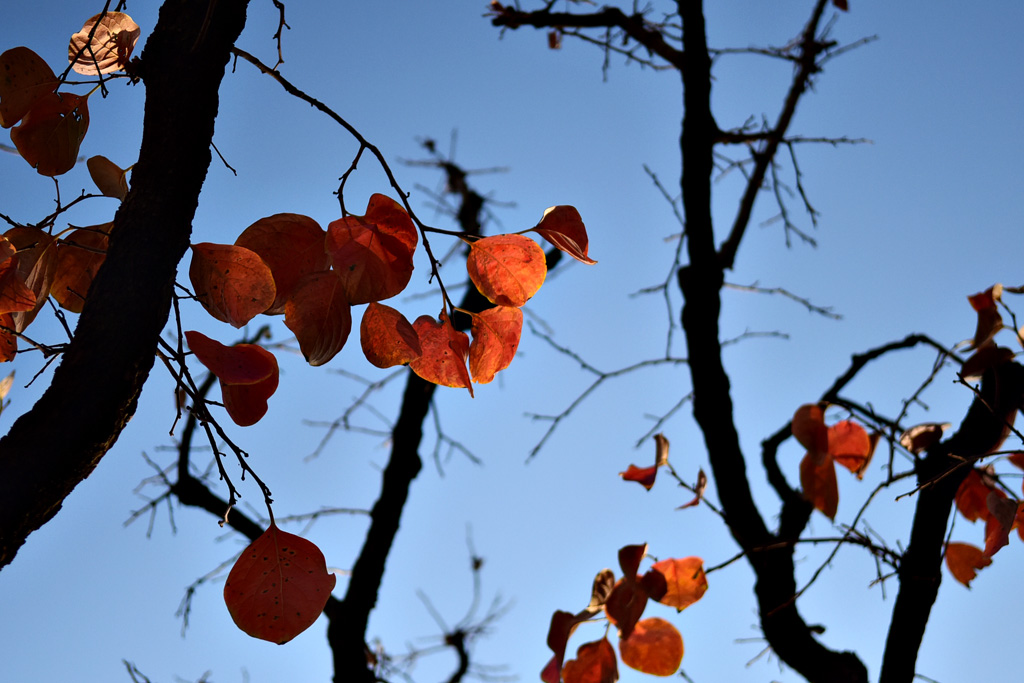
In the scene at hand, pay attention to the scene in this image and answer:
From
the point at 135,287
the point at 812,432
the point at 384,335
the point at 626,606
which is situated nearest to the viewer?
the point at 135,287

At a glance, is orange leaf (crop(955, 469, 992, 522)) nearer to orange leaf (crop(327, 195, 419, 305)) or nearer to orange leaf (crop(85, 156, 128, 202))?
orange leaf (crop(327, 195, 419, 305))

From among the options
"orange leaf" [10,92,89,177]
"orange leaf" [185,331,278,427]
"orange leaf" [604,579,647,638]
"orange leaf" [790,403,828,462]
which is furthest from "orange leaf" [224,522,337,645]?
"orange leaf" [790,403,828,462]

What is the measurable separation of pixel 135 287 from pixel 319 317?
11cm

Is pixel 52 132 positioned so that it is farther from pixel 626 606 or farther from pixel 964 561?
pixel 964 561

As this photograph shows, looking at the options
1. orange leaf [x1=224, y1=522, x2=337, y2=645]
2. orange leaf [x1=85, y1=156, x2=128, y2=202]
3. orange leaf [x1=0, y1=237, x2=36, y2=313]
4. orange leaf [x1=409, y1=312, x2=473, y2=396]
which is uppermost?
orange leaf [x1=85, y1=156, x2=128, y2=202]

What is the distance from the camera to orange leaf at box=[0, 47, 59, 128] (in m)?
0.47

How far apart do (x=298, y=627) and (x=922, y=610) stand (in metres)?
0.79

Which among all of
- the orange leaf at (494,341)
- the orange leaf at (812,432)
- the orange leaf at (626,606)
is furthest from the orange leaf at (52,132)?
the orange leaf at (812,432)

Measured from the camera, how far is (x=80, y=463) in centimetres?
37

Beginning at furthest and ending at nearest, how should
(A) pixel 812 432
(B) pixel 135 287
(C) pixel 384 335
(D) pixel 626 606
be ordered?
(A) pixel 812 432
(D) pixel 626 606
(C) pixel 384 335
(B) pixel 135 287

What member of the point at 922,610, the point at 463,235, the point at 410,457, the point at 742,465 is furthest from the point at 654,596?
the point at 410,457

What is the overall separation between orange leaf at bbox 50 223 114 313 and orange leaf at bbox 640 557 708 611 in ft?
2.38

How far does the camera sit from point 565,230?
497 millimetres

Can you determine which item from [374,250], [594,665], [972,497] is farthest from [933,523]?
[374,250]
